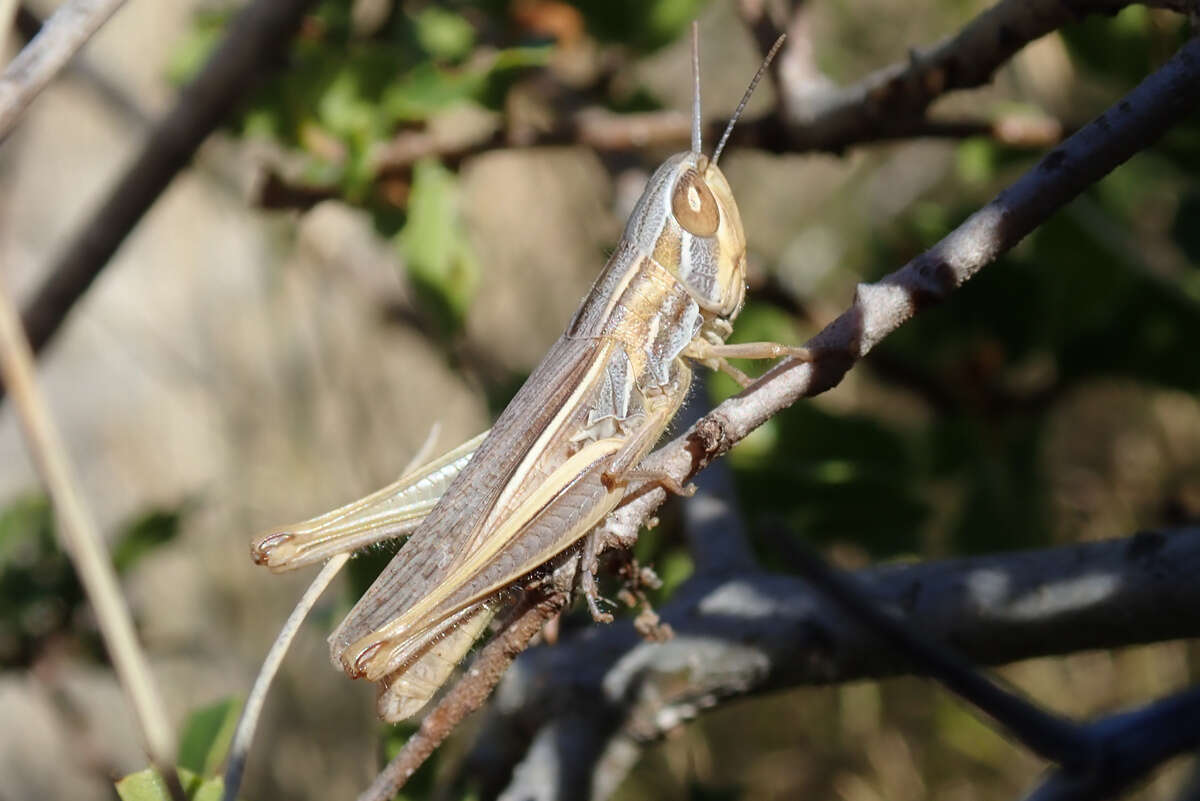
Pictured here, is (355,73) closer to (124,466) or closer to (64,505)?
(64,505)

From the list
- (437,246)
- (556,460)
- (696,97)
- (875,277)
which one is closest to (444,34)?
(437,246)

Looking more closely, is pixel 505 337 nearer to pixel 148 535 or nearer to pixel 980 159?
pixel 148 535

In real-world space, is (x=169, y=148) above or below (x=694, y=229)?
above

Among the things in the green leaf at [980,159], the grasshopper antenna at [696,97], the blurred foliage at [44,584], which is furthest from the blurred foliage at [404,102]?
the blurred foliage at [44,584]

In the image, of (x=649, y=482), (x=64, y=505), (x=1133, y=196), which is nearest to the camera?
(x=64, y=505)

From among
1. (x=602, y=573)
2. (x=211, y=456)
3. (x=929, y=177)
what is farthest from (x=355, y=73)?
(x=929, y=177)

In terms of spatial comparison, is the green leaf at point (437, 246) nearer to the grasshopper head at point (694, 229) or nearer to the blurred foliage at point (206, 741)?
the grasshopper head at point (694, 229)

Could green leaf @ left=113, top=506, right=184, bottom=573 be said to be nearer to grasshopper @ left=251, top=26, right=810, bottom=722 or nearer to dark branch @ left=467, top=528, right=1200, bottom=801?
grasshopper @ left=251, top=26, right=810, bottom=722
